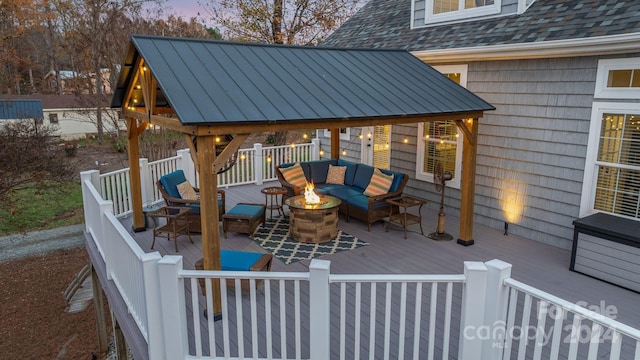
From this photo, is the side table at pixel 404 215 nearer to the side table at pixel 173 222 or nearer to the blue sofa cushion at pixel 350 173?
the blue sofa cushion at pixel 350 173

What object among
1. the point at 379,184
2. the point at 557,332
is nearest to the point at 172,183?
the point at 379,184

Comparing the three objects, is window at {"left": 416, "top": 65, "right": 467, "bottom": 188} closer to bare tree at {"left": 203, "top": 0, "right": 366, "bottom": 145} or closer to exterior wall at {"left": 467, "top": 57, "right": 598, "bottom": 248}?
exterior wall at {"left": 467, "top": 57, "right": 598, "bottom": 248}

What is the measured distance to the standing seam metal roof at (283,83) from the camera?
4.46m

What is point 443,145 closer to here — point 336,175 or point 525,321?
point 336,175

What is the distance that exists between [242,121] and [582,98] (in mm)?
4823

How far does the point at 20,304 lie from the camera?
9.67m

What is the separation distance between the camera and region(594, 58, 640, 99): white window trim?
550 centimetres

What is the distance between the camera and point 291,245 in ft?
22.3

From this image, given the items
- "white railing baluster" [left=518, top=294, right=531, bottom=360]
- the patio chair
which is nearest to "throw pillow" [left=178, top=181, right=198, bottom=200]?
the patio chair

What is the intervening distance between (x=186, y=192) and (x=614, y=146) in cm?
657

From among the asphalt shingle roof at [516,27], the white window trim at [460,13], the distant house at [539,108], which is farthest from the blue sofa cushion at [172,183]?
the white window trim at [460,13]

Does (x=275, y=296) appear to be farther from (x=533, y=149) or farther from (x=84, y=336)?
(x=84, y=336)

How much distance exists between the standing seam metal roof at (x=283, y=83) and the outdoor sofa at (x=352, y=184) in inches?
75.5

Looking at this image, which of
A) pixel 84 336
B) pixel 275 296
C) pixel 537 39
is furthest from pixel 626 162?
pixel 84 336
